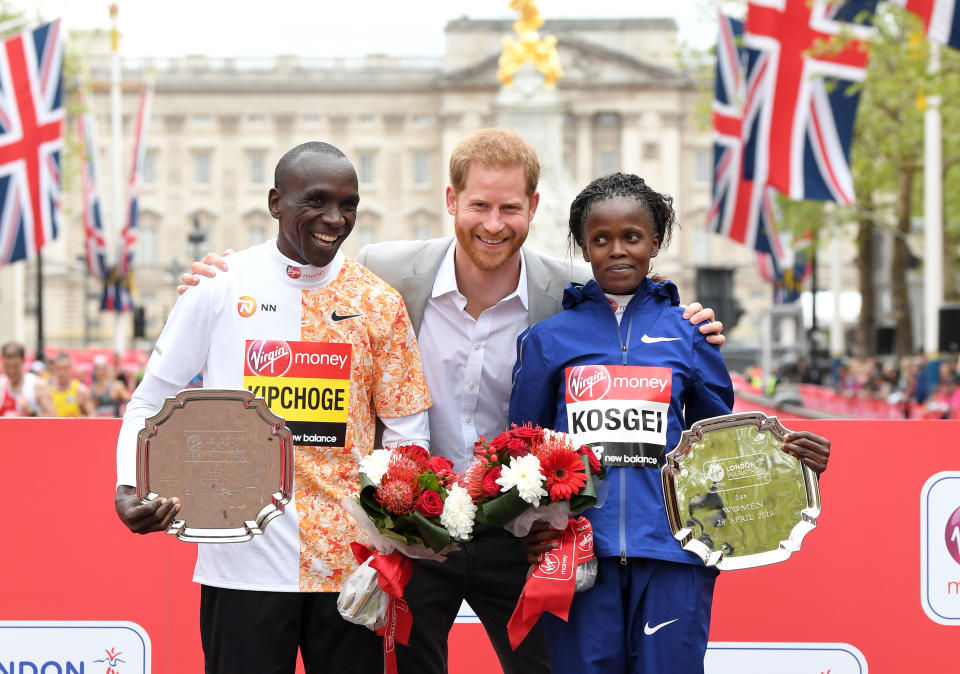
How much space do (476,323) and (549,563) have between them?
1.02m

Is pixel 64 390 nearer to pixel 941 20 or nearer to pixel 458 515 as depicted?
pixel 941 20

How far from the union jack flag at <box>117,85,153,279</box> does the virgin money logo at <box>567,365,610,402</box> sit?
23352mm

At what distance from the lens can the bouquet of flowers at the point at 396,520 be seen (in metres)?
3.24

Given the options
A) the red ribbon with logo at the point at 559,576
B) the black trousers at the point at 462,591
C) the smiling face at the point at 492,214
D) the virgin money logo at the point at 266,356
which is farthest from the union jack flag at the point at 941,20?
the virgin money logo at the point at 266,356

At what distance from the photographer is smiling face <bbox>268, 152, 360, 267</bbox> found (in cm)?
349

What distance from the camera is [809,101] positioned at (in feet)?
42.4

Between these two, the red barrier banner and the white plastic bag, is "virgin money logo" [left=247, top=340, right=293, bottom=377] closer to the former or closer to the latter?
the white plastic bag

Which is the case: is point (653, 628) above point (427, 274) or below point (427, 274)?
below

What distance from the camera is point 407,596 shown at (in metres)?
3.85

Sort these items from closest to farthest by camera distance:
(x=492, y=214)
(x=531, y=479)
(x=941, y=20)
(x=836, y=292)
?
(x=531, y=479), (x=492, y=214), (x=941, y=20), (x=836, y=292)

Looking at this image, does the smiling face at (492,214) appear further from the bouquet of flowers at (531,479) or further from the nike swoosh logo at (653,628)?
the nike swoosh logo at (653,628)

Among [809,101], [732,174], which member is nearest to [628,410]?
[809,101]

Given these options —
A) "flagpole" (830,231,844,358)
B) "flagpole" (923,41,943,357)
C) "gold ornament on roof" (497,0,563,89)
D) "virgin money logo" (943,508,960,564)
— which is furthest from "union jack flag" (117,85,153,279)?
"virgin money logo" (943,508,960,564)

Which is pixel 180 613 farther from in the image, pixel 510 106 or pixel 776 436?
pixel 510 106
